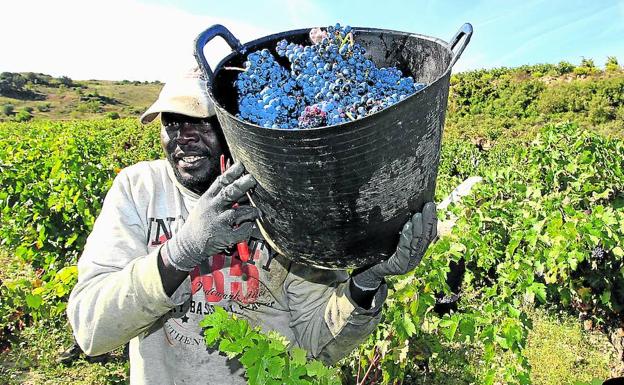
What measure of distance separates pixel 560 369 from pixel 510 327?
2.70 meters

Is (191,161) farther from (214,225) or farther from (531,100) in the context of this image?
(531,100)

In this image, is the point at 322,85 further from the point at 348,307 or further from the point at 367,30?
the point at 348,307

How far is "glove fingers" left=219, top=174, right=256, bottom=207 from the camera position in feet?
4.27

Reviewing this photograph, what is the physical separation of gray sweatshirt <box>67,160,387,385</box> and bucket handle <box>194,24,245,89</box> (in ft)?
2.37

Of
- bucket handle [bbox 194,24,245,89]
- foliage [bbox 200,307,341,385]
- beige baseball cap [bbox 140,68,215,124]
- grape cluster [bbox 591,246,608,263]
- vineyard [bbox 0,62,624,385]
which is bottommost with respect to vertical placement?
grape cluster [bbox 591,246,608,263]

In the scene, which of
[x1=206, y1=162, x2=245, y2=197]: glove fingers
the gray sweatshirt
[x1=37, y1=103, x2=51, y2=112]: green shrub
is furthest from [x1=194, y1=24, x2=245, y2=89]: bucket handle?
[x1=37, y1=103, x2=51, y2=112]: green shrub

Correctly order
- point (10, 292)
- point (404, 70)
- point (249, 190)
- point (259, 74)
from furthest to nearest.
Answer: point (10, 292), point (404, 70), point (249, 190), point (259, 74)

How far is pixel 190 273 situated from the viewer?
1.94 meters

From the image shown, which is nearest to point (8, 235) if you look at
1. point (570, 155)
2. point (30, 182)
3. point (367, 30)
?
point (30, 182)

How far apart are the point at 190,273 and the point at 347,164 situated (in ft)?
3.64

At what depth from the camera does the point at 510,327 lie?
2.93m

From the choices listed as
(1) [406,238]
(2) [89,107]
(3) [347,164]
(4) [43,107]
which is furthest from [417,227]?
(4) [43,107]

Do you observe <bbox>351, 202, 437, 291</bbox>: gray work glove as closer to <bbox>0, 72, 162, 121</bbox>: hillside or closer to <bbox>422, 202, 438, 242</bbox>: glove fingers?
<bbox>422, 202, 438, 242</bbox>: glove fingers

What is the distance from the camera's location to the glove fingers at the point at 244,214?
1417 millimetres
